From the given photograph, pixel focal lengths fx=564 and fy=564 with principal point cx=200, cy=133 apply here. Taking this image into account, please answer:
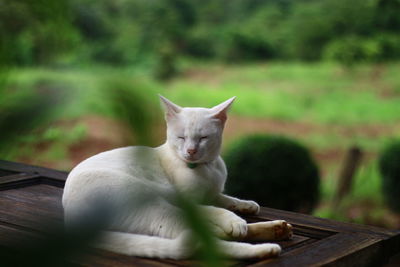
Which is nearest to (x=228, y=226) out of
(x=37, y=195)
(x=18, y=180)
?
(x=37, y=195)

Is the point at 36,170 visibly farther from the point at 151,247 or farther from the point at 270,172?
the point at 270,172

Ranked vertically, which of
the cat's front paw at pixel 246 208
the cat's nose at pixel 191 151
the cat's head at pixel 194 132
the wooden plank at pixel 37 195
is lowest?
the wooden plank at pixel 37 195

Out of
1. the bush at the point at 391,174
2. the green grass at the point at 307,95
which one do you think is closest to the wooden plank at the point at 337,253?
the bush at the point at 391,174

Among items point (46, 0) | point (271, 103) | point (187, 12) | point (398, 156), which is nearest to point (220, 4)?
point (187, 12)

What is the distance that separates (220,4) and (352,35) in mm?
2315

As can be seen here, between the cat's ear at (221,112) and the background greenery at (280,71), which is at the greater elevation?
the background greenery at (280,71)

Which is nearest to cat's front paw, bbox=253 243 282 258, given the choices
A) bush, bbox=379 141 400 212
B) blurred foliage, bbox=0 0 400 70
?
bush, bbox=379 141 400 212

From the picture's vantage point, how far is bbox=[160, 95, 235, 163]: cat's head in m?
1.42

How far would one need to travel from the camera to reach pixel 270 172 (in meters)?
3.18

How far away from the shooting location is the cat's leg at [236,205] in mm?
1598

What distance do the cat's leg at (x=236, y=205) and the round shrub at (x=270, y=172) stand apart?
1.51 meters

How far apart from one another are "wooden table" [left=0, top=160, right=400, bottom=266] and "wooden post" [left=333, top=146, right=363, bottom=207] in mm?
2577

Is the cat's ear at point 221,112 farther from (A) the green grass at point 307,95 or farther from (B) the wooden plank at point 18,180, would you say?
(A) the green grass at point 307,95

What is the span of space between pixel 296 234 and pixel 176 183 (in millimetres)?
379
